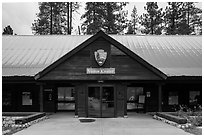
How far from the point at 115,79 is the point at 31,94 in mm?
6662

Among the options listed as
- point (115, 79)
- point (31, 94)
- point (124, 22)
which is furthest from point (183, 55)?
point (124, 22)

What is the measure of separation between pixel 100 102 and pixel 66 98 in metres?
3.98

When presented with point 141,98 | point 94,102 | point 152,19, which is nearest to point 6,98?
point 94,102

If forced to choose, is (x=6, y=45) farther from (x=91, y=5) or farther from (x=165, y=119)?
(x=91, y=5)

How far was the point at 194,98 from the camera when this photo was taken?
Answer: 811 inches

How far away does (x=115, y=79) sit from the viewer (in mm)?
17547

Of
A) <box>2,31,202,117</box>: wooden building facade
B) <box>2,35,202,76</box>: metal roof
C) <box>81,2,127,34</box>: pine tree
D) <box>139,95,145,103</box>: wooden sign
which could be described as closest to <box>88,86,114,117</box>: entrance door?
<box>2,31,202,117</box>: wooden building facade

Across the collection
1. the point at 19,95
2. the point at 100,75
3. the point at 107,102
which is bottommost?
the point at 107,102

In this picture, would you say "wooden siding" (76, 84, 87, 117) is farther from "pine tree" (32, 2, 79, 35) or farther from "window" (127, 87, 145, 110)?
"pine tree" (32, 2, 79, 35)

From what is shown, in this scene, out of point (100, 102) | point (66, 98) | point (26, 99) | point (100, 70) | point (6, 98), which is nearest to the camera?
point (100, 70)

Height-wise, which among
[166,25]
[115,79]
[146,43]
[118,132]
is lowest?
[118,132]

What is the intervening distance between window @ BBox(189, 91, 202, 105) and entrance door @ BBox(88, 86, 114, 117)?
6279 mm

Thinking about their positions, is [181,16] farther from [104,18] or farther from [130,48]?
[130,48]

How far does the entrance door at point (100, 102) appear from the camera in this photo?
1766 centimetres
